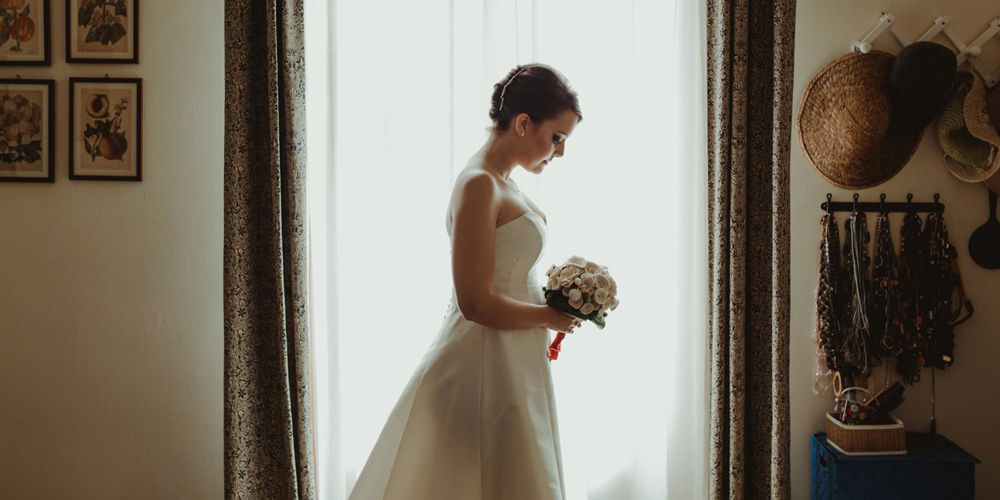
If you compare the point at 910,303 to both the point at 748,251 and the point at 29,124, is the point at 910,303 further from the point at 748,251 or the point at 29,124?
the point at 29,124

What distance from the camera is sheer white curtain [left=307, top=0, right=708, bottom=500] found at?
259cm

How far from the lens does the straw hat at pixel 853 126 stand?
2.41 metres

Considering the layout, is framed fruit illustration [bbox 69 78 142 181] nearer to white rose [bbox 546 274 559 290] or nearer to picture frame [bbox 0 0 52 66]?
picture frame [bbox 0 0 52 66]

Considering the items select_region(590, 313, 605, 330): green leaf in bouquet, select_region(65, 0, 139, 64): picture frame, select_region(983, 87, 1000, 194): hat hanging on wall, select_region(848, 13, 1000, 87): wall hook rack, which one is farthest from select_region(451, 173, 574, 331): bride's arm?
select_region(983, 87, 1000, 194): hat hanging on wall

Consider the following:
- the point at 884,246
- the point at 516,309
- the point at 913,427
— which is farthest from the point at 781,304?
the point at 516,309

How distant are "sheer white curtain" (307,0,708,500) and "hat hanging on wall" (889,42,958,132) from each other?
630 mm

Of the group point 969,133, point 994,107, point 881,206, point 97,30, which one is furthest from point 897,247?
point 97,30

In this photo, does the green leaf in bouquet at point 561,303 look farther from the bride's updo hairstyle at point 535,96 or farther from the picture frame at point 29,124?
the picture frame at point 29,124

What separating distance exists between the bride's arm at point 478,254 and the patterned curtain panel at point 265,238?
34.9 inches

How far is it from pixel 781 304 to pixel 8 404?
2.88 m

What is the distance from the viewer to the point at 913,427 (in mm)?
2598

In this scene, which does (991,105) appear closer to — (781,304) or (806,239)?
(806,239)

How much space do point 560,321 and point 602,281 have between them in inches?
6.3

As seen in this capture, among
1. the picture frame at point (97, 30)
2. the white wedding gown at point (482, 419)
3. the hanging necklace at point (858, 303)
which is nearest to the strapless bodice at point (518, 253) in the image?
the white wedding gown at point (482, 419)
